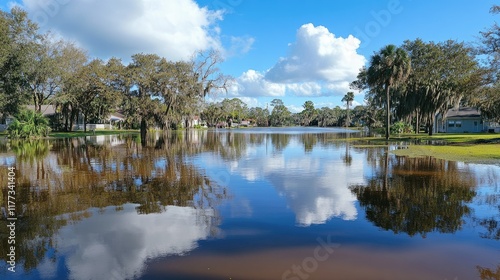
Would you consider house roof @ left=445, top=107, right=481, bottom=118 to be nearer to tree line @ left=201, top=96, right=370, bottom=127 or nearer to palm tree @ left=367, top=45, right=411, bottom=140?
palm tree @ left=367, top=45, right=411, bottom=140

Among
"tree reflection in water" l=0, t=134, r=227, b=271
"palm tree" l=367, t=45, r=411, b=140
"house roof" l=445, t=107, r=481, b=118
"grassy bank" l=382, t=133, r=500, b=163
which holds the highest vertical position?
"palm tree" l=367, t=45, r=411, b=140

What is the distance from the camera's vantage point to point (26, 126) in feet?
121

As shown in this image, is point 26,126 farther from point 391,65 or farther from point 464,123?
point 464,123

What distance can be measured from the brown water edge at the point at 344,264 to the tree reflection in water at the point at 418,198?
3.72ft

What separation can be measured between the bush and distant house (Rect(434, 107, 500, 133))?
5581 cm

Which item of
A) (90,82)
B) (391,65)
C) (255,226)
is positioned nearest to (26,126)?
(90,82)

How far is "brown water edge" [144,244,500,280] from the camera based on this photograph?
5.30 meters

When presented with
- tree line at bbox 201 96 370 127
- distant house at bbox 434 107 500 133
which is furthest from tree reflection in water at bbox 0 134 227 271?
tree line at bbox 201 96 370 127

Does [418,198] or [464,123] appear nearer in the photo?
[418,198]

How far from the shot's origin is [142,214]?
27.9 ft

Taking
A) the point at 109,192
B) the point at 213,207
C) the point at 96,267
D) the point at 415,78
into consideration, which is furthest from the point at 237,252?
the point at 415,78

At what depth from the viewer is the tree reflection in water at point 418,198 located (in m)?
7.67

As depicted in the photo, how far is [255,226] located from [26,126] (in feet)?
124

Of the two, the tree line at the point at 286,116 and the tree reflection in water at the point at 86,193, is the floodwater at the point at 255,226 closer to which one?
the tree reflection in water at the point at 86,193
